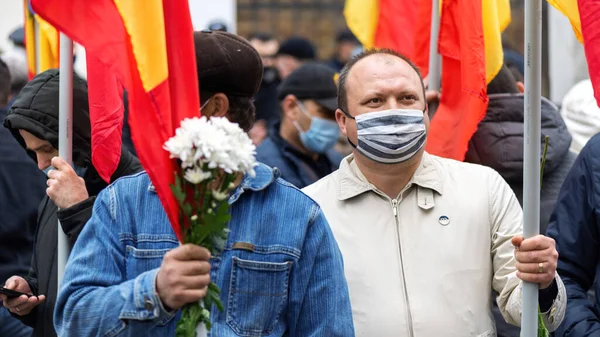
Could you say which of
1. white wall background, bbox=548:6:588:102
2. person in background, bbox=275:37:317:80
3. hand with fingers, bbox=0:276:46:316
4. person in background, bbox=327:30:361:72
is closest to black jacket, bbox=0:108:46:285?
hand with fingers, bbox=0:276:46:316

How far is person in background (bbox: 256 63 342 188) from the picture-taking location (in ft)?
22.5

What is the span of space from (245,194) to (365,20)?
3405mm

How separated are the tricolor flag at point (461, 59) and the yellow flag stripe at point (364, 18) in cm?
30

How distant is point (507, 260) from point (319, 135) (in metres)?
3.05

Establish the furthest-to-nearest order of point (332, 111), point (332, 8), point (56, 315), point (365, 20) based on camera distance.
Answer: point (332, 8) → point (332, 111) → point (365, 20) → point (56, 315)

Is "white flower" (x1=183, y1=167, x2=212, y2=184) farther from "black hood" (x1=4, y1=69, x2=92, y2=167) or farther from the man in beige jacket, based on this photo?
"black hood" (x1=4, y1=69, x2=92, y2=167)

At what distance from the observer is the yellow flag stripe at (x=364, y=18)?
6547 millimetres

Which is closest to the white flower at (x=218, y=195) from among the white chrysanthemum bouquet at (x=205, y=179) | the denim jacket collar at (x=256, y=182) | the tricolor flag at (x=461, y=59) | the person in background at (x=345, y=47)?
the white chrysanthemum bouquet at (x=205, y=179)

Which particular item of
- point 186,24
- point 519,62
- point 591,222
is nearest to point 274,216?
point 186,24

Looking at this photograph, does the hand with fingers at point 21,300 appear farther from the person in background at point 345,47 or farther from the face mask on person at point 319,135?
the person in background at point 345,47

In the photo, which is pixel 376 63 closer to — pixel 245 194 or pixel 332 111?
pixel 245 194

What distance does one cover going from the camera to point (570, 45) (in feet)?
32.1

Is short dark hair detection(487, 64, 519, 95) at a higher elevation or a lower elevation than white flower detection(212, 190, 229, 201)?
lower

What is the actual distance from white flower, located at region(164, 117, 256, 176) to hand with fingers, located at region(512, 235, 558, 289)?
1.04 meters
